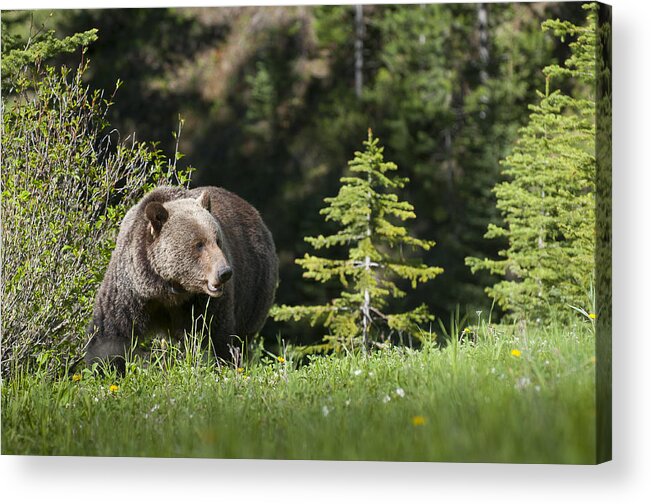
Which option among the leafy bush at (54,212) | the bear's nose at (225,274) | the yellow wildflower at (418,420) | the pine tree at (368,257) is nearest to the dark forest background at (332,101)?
the leafy bush at (54,212)

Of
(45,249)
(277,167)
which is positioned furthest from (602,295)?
(277,167)

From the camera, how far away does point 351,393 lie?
7.04 metres

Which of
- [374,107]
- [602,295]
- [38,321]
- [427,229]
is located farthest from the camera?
[427,229]

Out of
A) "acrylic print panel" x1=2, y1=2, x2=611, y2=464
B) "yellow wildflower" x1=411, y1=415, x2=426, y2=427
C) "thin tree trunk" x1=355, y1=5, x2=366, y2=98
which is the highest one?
"thin tree trunk" x1=355, y1=5, x2=366, y2=98

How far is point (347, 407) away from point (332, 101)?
19.6 feet

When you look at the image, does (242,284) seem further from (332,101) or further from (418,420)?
(332,101)

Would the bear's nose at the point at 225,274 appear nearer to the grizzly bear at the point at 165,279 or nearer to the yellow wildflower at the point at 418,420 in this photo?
the grizzly bear at the point at 165,279

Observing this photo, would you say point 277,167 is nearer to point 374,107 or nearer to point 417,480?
point 374,107

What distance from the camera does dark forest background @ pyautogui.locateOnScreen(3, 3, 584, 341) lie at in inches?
446

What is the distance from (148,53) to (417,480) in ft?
22.7

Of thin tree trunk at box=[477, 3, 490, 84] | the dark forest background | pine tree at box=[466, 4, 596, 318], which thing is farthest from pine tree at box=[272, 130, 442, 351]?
thin tree trunk at box=[477, 3, 490, 84]

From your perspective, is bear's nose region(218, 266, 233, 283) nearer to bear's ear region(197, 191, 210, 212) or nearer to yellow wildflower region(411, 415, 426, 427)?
bear's ear region(197, 191, 210, 212)

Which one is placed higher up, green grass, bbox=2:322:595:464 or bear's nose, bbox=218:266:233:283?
bear's nose, bbox=218:266:233:283

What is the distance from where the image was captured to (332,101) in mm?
12328
